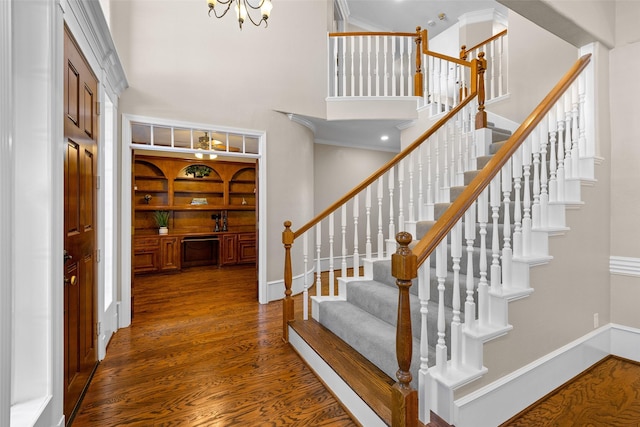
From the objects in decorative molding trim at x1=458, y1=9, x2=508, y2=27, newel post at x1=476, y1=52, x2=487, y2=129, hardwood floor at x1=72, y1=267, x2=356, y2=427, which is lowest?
hardwood floor at x1=72, y1=267, x2=356, y2=427

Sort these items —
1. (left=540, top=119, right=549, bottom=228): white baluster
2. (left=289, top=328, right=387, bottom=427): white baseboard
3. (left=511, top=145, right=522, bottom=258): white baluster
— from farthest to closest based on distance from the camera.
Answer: (left=540, top=119, right=549, bottom=228): white baluster
(left=511, top=145, right=522, bottom=258): white baluster
(left=289, top=328, right=387, bottom=427): white baseboard

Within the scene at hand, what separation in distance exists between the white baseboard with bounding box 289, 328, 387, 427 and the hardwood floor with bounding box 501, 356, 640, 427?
2.57 ft

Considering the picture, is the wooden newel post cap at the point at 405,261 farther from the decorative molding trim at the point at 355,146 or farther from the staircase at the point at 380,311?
the decorative molding trim at the point at 355,146

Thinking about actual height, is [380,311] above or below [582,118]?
below

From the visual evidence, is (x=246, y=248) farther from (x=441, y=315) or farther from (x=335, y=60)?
(x=441, y=315)

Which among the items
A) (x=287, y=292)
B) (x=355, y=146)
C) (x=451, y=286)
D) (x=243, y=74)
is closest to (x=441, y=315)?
(x=451, y=286)

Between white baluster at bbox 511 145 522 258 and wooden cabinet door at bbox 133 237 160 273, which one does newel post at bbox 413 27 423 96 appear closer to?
white baluster at bbox 511 145 522 258

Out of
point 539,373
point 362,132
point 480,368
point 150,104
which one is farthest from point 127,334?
point 362,132

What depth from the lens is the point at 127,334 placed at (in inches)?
117

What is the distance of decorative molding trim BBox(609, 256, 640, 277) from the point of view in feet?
7.91

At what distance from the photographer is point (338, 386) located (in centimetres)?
195

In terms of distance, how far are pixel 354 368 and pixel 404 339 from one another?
2.29 ft

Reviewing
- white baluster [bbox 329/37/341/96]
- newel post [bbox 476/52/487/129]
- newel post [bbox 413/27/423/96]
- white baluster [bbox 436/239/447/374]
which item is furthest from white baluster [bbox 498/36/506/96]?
white baluster [bbox 436/239/447/374]

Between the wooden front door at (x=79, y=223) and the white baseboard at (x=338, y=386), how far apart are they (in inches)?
58.9
